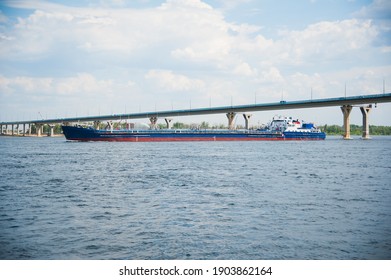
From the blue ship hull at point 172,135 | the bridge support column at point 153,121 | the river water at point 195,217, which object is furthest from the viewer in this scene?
the bridge support column at point 153,121

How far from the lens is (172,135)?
117 m

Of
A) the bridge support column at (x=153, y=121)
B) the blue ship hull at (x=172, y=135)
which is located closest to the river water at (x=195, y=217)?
the blue ship hull at (x=172, y=135)

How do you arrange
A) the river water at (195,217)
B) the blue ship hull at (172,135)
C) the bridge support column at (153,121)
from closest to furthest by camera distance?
1. the river water at (195,217)
2. the blue ship hull at (172,135)
3. the bridge support column at (153,121)

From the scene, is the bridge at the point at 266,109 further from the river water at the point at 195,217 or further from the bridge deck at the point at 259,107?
the river water at the point at 195,217

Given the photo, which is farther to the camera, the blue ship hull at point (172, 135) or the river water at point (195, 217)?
the blue ship hull at point (172, 135)

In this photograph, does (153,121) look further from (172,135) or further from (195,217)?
(195,217)

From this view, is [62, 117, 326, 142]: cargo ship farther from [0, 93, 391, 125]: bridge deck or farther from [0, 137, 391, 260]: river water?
[0, 137, 391, 260]: river water

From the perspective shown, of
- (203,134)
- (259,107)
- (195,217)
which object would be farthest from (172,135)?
(195,217)

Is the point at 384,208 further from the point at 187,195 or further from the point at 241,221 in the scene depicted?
the point at 187,195

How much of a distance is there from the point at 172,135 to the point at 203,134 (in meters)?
9.05

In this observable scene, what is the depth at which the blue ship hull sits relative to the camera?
111 m

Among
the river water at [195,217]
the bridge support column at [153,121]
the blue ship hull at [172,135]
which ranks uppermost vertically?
the bridge support column at [153,121]

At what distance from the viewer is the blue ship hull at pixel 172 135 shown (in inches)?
4377

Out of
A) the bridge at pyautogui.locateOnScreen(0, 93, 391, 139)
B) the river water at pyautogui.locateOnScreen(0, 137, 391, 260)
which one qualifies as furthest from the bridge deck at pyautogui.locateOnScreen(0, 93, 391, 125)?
the river water at pyautogui.locateOnScreen(0, 137, 391, 260)
